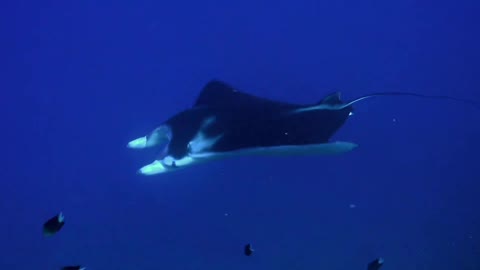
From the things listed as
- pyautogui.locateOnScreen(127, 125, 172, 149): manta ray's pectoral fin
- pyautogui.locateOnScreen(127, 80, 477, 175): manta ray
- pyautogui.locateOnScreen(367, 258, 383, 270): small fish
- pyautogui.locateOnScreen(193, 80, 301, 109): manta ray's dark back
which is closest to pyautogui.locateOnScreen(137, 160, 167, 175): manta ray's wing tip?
pyautogui.locateOnScreen(127, 80, 477, 175): manta ray

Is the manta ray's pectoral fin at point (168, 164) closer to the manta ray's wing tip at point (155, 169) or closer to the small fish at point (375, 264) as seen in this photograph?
the manta ray's wing tip at point (155, 169)

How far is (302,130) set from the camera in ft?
10.4

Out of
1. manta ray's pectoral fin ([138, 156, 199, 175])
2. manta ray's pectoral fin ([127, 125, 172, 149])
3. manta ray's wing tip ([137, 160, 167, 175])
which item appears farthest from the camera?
manta ray's pectoral fin ([127, 125, 172, 149])

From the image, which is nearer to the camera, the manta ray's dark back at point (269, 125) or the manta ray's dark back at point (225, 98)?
the manta ray's dark back at point (269, 125)

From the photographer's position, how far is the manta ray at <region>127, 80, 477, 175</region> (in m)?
3.05

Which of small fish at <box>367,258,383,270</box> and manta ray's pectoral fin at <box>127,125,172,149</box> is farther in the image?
small fish at <box>367,258,383,270</box>

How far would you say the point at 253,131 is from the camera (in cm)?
313

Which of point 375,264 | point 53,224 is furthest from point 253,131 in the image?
point 375,264

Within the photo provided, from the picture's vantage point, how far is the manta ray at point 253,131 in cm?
305

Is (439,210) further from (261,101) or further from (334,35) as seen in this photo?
(261,101)

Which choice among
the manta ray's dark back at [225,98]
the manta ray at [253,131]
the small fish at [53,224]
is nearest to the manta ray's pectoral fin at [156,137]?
the manta ray at [253,131]

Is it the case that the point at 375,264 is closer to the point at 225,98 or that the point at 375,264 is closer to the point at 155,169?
the point at 225,98

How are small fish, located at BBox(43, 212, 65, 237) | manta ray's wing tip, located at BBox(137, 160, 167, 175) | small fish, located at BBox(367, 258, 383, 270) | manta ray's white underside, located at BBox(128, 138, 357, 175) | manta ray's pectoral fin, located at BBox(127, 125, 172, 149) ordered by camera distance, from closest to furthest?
1. manta ray's white underside, located at BBox(128, 138, 357, 175)
2. manta ray's wing tip, located at BBox(137, 160, 167, 175)
3. small fish, located at BBox(43, 212, 65, 237)
4. manta ray's pectoral fin, located at BBox(127, 125, 172, 149)
5. small fish, located at BBox(367, 258, 383, 270)

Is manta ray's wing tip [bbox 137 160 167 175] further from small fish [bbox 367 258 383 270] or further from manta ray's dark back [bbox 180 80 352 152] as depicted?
small fish [bbox 367 258 383 270]
